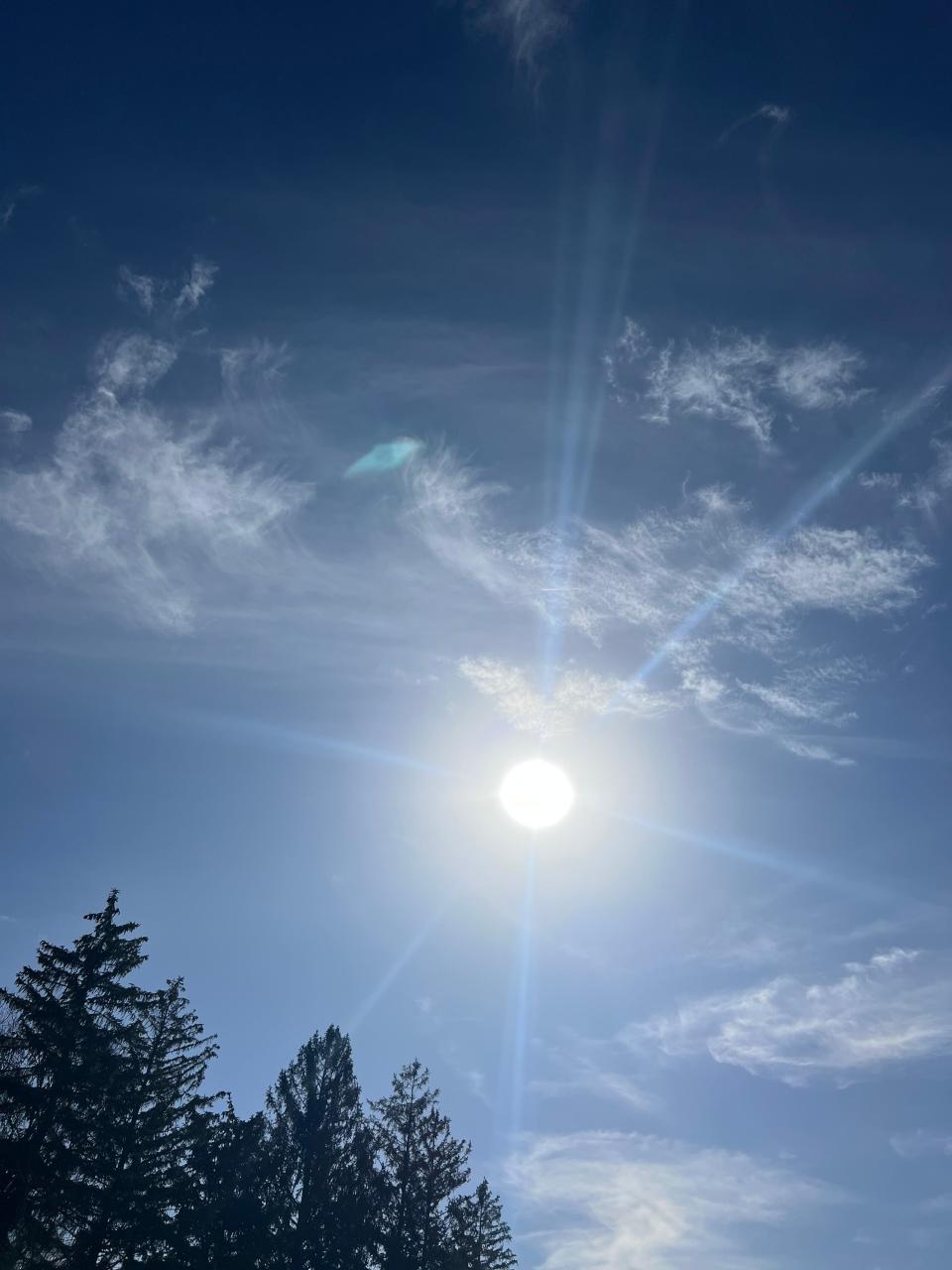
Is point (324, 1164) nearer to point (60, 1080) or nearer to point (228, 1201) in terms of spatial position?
point (228, 1201)

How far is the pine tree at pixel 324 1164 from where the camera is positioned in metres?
31.7

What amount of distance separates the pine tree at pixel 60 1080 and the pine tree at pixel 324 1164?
276 inches

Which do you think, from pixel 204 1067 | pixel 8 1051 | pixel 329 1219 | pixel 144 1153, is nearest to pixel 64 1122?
pixel 8 1051

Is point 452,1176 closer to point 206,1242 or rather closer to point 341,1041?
point 341,1041

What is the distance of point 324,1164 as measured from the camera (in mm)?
33156

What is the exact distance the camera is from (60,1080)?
27.2 m

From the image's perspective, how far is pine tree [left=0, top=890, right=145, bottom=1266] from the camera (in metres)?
26.4

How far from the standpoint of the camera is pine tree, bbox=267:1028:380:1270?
31.7 metres

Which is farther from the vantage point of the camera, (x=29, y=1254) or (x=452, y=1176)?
(x=452, y=1176)

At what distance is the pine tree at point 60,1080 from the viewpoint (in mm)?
26406

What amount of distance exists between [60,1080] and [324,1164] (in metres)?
10.7

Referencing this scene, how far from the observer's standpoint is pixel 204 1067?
3441 cm

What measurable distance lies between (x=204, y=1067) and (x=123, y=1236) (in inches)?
225

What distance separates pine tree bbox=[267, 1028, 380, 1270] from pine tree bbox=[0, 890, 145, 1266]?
7.02 meters
